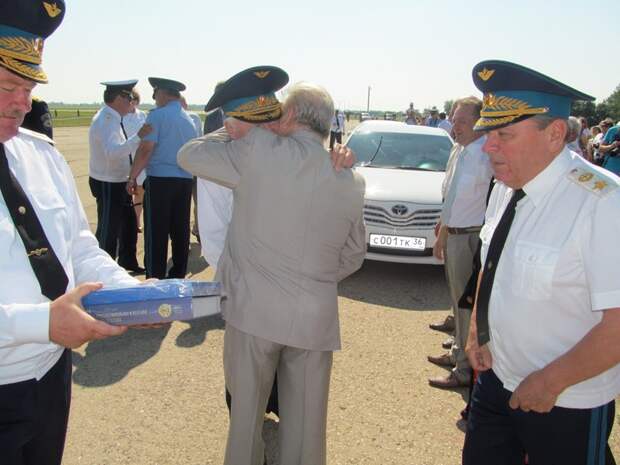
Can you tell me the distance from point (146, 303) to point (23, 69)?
0.79 meters

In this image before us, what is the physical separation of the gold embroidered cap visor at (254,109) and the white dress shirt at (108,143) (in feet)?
11.1

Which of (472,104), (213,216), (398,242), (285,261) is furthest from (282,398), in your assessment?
(398,242)

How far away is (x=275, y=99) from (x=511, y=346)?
147 centimetres

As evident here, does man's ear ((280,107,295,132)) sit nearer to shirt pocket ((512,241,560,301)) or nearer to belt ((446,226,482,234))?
shirt pocket ((512,241,560,301))

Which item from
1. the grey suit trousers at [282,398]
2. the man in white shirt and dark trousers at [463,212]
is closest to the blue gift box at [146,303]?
the grey suit trousers at [282,398]

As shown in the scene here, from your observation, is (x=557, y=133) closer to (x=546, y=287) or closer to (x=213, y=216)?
(x=546, y=287)

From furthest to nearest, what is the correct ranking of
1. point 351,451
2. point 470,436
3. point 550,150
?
1. point 351,451
2. point 470,436
3. point 550,150

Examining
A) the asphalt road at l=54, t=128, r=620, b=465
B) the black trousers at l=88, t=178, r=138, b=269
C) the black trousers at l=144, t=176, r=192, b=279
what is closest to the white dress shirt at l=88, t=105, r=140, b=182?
the black trousers at l=88, t=178, r=138, b=269

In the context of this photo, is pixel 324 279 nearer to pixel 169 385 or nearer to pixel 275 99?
pixel 275 99

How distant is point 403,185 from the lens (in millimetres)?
6211

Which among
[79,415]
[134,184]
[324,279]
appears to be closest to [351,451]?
[324,279]

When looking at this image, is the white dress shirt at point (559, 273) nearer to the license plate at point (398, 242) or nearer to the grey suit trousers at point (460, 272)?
the grey suit trousers at point (460, 272)

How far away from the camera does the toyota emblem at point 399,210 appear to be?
5.81 metres

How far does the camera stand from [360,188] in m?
2.28
